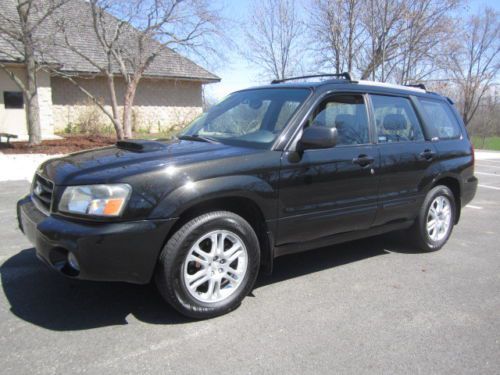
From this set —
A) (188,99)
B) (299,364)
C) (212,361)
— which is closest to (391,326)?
(299,364)

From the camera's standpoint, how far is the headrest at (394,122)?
14.9ft

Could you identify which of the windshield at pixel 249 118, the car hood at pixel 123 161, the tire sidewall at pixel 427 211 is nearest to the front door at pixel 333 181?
the windshield at pixel 249 118

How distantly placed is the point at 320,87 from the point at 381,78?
588 inches

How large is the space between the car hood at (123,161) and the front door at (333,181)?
51 centimetres

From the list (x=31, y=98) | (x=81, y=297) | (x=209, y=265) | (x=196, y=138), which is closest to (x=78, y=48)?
(x=31, y=98)

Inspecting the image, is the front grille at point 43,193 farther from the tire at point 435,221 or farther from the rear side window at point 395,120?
the tire at point 435,221

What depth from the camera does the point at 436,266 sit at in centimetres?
468

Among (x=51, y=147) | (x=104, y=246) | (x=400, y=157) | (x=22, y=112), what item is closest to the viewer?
(x=104, y=246)

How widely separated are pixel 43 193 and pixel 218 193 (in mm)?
1411

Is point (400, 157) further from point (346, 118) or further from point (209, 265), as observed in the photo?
point (209, 265)

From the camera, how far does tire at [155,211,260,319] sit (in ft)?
10.3

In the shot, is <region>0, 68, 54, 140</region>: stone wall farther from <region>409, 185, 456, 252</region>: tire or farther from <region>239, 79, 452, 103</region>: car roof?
<region>409, 185, 456, 252</region>: tire

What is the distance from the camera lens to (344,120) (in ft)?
A: 13.8

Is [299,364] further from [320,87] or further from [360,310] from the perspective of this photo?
[320,87]
